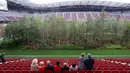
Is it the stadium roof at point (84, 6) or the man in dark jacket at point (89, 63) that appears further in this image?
the stadium roof at point (84, 6)

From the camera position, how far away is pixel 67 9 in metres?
112

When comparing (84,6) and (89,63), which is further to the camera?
(84,6)

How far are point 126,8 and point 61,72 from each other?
10137 cm

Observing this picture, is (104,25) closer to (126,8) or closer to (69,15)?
(69,15)

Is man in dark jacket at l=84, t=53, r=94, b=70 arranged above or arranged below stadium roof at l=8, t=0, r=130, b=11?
below

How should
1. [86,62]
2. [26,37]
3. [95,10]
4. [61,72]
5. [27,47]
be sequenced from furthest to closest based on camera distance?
[95,10], [26,37], [27,47], [86,62], [61,72]

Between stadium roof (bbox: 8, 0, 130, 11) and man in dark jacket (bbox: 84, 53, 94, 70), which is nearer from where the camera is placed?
man in dark jacket (bbox: 84, 53, 94, 70)

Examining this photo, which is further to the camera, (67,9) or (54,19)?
(67,9)

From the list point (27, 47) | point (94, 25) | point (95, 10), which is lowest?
point (27, 47)

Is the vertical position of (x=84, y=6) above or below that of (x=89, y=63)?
above

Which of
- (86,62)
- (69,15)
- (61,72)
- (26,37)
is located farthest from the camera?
(69,15)

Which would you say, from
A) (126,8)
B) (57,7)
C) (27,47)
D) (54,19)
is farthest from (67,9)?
(27,47)

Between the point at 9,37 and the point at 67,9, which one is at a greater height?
the point at 67,9

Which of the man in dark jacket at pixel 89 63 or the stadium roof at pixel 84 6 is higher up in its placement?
the stadium roof at pixel 84 6
